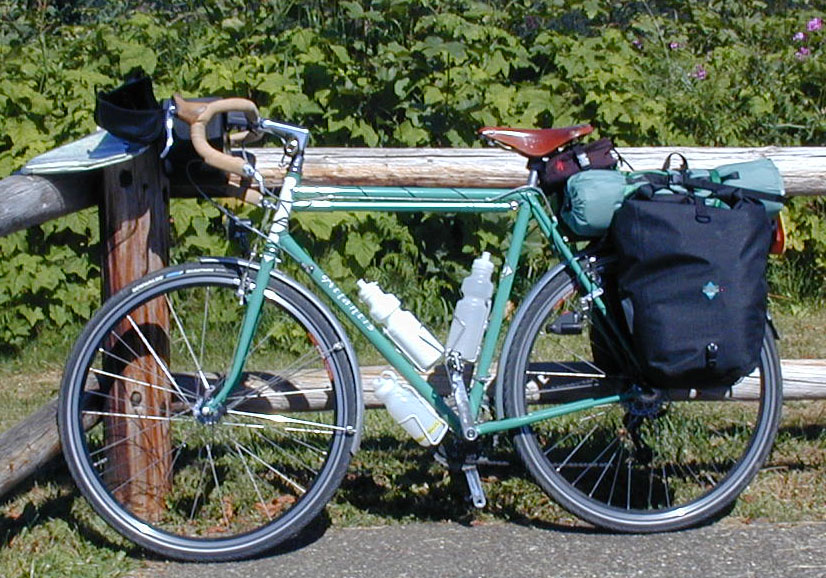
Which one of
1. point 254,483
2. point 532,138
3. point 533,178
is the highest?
point 532,138

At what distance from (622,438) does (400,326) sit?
1017mm

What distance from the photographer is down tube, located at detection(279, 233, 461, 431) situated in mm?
4148

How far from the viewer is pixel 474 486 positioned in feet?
13.7

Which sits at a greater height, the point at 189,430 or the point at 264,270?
the point at 264,270

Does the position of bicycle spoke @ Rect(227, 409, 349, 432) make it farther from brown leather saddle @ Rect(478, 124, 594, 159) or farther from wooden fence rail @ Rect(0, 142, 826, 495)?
brown leather saddle @ Rect(478, 124, 594, 159)

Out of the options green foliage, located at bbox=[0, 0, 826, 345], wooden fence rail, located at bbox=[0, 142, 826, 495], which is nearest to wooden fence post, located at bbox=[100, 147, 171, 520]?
wooden fence rail, located at bbox=[0, 142, 826, 495]

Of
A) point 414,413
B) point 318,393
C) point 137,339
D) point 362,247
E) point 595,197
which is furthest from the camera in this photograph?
point 362,247

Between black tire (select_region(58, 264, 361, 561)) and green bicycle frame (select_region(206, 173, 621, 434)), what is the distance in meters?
0.10

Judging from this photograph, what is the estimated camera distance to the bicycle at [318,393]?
13.3ft

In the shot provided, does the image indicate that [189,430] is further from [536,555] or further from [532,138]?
[532,138]

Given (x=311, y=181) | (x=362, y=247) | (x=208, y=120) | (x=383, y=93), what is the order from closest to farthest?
(x=208, y=120)
(x=311, y=181)
(x=362, y=247)
(x=383, y=93)

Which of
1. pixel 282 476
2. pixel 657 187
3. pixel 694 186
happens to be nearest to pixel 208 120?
pixel 282 476

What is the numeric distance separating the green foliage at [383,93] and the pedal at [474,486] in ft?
7.95

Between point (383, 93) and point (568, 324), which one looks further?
point (383, 93)
